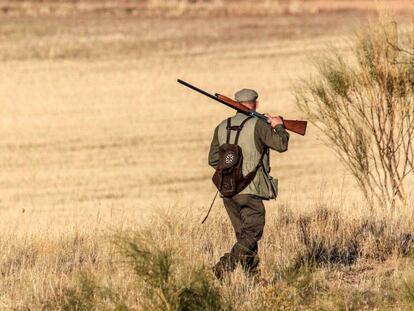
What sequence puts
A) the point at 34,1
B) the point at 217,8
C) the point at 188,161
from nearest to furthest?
the point at 188,161
the point at 217,8
the point at 34,1

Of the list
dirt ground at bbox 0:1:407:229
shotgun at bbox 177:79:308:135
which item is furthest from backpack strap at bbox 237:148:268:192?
dirt ground at bbox 0:1:407:229

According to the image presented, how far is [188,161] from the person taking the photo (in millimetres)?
23219

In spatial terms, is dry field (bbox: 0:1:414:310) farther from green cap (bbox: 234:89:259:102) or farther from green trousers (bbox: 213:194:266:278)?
green cap (bbox: 234:89:259:102)

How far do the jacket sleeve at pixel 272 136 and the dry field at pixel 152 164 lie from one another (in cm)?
91

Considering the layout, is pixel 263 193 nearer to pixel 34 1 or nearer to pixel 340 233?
pixel 340 233

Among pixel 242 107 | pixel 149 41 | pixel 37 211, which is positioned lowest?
pixel 37 211

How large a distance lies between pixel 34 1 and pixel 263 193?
46.4 m

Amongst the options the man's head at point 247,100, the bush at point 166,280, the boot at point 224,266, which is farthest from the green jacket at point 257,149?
the bush at point 166,280

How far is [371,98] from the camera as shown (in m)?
14.5

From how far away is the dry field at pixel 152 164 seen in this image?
28.4 feet

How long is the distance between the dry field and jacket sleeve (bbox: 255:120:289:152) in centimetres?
91

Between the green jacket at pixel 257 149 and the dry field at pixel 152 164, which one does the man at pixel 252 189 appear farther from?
the dry field at pixel 152 164

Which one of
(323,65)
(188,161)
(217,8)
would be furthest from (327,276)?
(217,8)

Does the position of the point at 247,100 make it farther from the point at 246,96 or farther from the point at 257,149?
the point at 257,149
